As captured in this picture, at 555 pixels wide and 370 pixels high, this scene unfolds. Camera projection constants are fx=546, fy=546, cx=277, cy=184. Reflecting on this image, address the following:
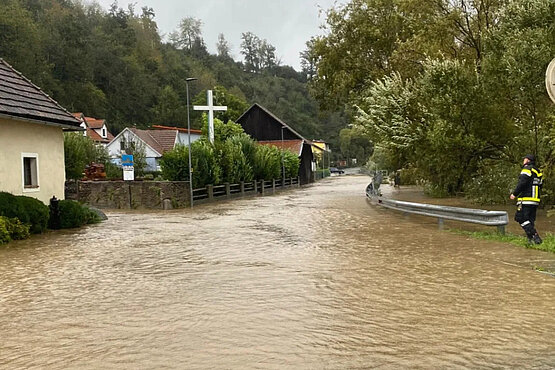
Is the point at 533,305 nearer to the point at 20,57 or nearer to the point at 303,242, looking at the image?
the point at 303,242

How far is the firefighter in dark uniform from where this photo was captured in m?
11.4

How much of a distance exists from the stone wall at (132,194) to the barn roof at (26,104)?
301 inches

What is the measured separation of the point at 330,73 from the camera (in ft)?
124

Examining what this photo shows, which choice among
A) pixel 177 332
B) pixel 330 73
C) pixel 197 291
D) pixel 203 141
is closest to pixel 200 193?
pixel 203 141

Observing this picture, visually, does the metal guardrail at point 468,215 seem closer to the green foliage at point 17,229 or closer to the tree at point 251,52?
the green foliage at point 17,229

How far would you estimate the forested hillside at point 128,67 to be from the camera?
2968 inches

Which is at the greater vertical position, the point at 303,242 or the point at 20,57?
the point at 20,57

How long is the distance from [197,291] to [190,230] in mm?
8998

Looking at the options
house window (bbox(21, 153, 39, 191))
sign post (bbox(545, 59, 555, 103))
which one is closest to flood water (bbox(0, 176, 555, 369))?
sign post (bbox(545, 59, 555, 103))

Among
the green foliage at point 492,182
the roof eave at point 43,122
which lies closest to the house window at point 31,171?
the roof eave at point 43,122

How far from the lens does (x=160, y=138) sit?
7050 centimetres

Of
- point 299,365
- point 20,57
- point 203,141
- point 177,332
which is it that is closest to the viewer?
point 299,365

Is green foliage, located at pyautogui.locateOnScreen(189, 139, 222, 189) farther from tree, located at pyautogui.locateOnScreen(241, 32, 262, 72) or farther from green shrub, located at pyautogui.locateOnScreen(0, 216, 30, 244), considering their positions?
tree, located at pyautogui.locateOnScreen(241, 32, 262, 72)

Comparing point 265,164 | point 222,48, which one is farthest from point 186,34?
point 265,164
